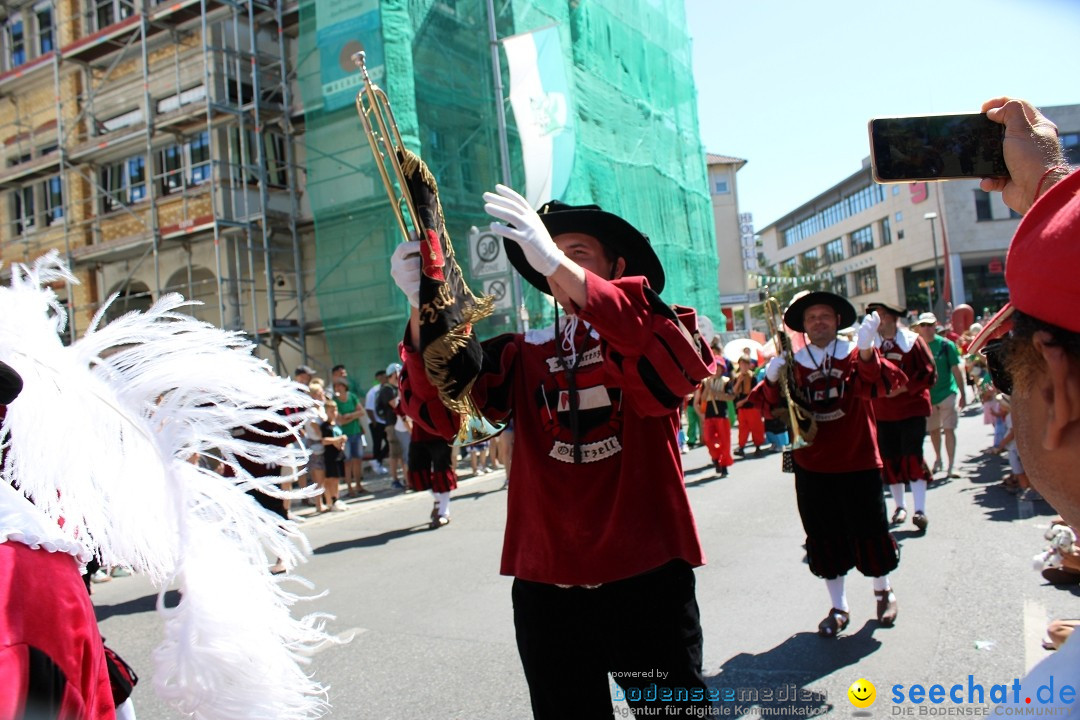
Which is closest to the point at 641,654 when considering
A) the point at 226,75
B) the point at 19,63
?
the point at 226,75

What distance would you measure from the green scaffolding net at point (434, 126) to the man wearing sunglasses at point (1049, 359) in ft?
42.8

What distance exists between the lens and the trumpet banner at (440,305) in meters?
2.15

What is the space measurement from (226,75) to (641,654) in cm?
1826

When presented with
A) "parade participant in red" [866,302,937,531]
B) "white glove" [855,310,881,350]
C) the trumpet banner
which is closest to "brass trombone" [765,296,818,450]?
"white glove" [855,310,881,350]

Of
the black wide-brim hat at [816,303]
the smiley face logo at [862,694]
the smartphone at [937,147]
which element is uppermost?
the smartphone at [937,147]

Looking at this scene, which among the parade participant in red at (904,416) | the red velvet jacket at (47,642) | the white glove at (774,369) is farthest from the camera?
the parade participant in red at (904,416)

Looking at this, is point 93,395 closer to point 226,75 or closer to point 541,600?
point 541,600

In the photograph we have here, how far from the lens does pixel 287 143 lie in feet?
59.3

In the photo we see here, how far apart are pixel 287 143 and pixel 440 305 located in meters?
17.5

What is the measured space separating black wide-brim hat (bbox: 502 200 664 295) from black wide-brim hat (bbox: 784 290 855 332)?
2.27 metres

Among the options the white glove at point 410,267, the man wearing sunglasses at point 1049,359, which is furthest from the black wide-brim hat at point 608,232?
the man wearing sunglasses at point 1049,359

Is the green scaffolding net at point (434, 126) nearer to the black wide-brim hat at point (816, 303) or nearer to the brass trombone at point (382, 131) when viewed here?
the black wide-brim hat at point (816, 303)

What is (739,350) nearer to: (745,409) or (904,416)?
(745,409)

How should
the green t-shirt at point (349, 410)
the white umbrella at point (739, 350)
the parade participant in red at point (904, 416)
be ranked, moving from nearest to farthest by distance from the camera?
the parade participant in red at point (904, 416) < the green t-shirt at point (349, 410) < the white umbrella at point (739, 350)
